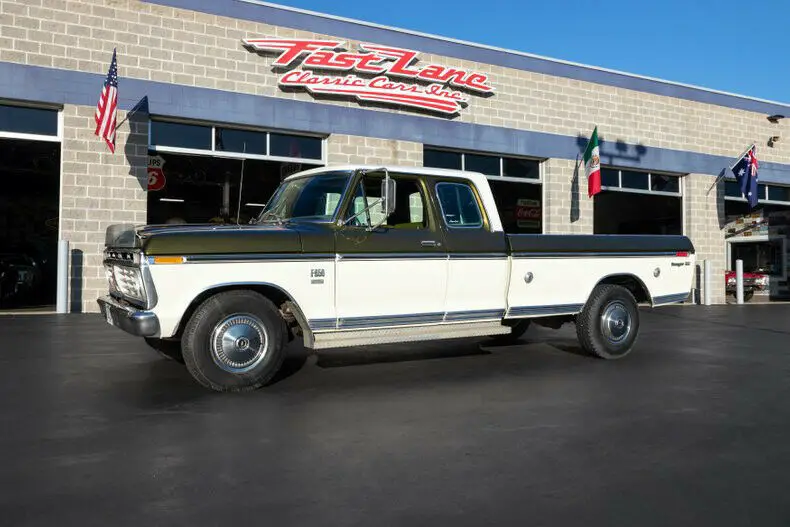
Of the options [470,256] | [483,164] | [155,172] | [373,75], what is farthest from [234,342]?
[483,164]

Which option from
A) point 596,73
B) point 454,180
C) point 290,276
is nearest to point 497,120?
point 596,73

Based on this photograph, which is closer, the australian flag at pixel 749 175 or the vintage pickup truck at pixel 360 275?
the vintage pickup truck at pixel 360 275

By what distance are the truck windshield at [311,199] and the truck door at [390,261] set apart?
19 cm

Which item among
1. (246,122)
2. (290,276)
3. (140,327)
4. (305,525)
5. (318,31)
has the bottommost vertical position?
(305,525)

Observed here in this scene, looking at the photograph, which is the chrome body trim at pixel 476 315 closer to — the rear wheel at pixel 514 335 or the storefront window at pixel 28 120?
the rear wheel at pixel 514 335

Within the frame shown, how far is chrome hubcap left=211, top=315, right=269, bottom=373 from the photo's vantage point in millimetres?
5777

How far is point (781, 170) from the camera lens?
23.0m

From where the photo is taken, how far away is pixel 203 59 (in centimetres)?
1398

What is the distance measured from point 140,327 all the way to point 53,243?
1770 cm

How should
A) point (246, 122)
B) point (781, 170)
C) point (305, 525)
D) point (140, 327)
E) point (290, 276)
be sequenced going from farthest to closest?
point (781, 170), point (246, 122), point (290, 276), point (140, 327), point (305, 525)

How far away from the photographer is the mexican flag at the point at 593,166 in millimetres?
17703

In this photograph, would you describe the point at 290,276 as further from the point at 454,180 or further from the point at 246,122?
the point at 246,122

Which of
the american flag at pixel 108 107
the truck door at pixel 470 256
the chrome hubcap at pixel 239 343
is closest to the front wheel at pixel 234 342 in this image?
the chrome hubcap at pixel 239 343

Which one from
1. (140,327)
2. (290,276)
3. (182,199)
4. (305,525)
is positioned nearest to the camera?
(305,525)
